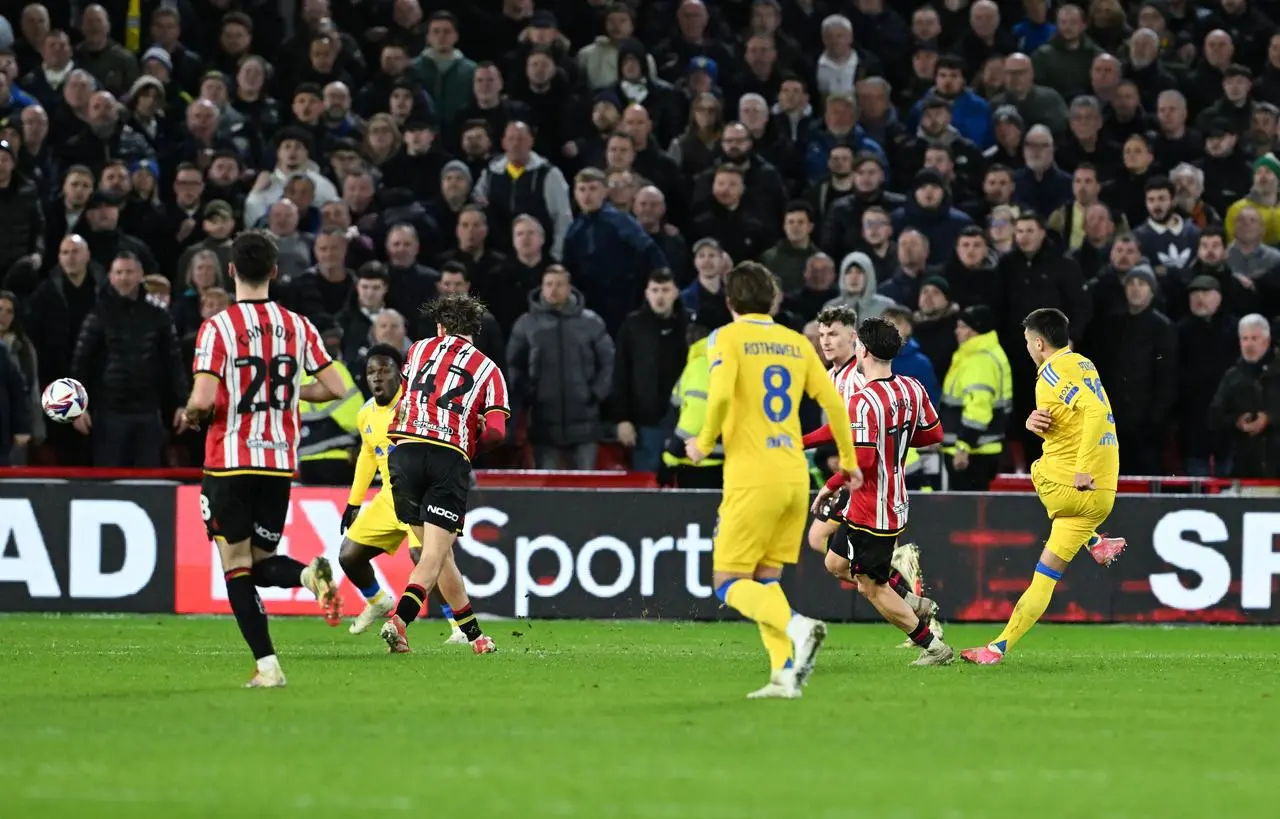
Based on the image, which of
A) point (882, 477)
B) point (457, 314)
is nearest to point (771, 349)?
point (882, 477)

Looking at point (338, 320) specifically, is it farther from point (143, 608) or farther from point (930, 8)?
point (930, 8)

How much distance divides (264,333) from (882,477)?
13.3ft

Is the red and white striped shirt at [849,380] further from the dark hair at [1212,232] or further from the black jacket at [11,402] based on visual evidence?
→ the black jacket at [11,402]

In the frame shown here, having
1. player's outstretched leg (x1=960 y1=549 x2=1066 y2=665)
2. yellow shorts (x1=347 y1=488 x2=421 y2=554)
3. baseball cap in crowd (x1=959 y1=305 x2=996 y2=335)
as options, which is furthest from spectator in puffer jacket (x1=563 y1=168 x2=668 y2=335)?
player's outstretched leg (x1=960 y1=549 x2=1066 y2=665)

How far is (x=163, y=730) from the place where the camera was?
30.3 ft

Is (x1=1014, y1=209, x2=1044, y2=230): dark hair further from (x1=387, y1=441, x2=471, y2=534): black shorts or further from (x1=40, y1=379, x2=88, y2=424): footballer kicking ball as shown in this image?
(x1=40, y1=379, x2=88, y2=424): footballer kicking ball

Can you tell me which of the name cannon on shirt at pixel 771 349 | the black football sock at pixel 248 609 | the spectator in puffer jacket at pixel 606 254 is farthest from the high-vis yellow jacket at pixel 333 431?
the name cannon on shirt at pixel 771 349

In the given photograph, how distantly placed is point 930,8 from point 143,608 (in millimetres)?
11453

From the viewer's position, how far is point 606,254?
66.4 feet

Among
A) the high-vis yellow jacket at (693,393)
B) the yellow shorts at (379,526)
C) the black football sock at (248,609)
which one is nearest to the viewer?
the black football sock at (248,609)

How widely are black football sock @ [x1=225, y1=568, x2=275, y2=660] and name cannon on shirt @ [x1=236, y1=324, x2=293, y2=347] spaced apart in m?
1.23

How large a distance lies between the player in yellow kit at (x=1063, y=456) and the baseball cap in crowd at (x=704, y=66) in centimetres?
995

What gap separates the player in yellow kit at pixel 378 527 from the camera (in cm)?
1392

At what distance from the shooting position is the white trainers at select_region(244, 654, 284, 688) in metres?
11.1
